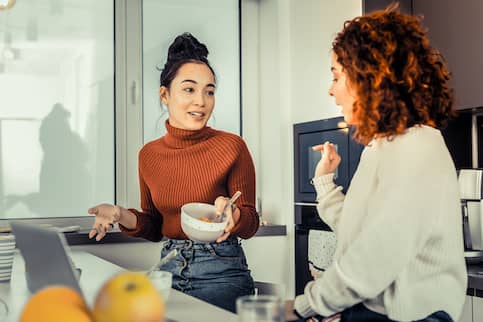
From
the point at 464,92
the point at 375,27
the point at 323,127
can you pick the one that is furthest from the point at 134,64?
the point at 375,27

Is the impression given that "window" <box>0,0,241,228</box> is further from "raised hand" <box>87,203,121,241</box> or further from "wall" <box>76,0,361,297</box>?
"raised hand" <box>87,203,121,241</box>

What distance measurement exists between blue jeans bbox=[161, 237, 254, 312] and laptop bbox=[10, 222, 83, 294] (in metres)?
0.91

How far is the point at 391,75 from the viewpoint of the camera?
1377mm

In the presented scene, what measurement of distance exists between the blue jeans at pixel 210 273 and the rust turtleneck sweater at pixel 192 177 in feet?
0.27

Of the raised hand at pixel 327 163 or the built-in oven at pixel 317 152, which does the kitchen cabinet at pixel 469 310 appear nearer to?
the built-in oven at pixel 317 152

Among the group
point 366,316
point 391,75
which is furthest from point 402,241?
point 391,75

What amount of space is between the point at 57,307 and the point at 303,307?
62 centimetres

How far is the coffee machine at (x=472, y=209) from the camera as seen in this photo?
8.04 ft

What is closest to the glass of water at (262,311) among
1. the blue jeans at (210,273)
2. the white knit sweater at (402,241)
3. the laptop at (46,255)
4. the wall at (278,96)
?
the laptop at (46,255)

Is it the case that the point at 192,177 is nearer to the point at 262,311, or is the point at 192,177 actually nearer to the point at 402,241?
the point at 402,241

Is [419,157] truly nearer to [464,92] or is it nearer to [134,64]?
[464,92]

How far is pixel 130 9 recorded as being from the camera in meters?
3.56

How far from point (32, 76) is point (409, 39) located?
7.98ft

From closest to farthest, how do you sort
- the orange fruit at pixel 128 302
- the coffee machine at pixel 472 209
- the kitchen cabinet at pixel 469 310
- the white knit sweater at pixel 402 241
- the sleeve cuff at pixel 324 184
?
1. the orange fruit at pixel 128 302
2. the white knit sweater at pixel 402 241
3. the sleeve cuff at pixel 324 184
4. the kitchen cabinet at pixel 469 310
5. the coffee machine at pixel 472 209
